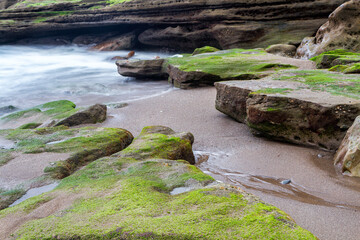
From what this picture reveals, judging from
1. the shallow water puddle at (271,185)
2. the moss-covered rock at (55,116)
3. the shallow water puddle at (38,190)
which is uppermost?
the shallow water puddle at (38,190)

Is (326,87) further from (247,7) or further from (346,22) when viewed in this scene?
(247,7)

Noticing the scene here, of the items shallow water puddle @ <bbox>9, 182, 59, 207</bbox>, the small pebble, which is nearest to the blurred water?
shallow water puddle @ <bbox>9, 182, 59, 207</bbox>

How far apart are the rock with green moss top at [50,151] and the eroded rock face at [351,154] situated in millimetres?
3404

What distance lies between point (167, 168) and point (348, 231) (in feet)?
6.48

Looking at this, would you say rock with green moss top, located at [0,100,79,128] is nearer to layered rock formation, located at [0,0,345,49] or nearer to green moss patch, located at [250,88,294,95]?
green moss patch, located at [250,88,294,95]

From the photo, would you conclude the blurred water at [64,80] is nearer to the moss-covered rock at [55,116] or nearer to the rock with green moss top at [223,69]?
the rock with green moss top at [223,69]

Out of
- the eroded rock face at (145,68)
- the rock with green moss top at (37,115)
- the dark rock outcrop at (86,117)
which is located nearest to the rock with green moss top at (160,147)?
the dark rock outcrop at (86,117)

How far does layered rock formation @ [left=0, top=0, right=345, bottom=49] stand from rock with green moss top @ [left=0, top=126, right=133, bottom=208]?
15.4 meters

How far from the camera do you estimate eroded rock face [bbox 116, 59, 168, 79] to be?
1336 cm

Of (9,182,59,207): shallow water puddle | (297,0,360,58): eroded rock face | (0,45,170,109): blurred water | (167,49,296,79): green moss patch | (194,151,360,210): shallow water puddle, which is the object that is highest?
(297,0,360,58): eroded rock face

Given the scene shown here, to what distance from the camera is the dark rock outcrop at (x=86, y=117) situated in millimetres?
7316

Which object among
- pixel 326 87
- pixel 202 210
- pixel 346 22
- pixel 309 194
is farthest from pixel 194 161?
pixel 346 22

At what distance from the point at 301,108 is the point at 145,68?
908 centimetres

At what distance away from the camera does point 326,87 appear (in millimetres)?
6133
